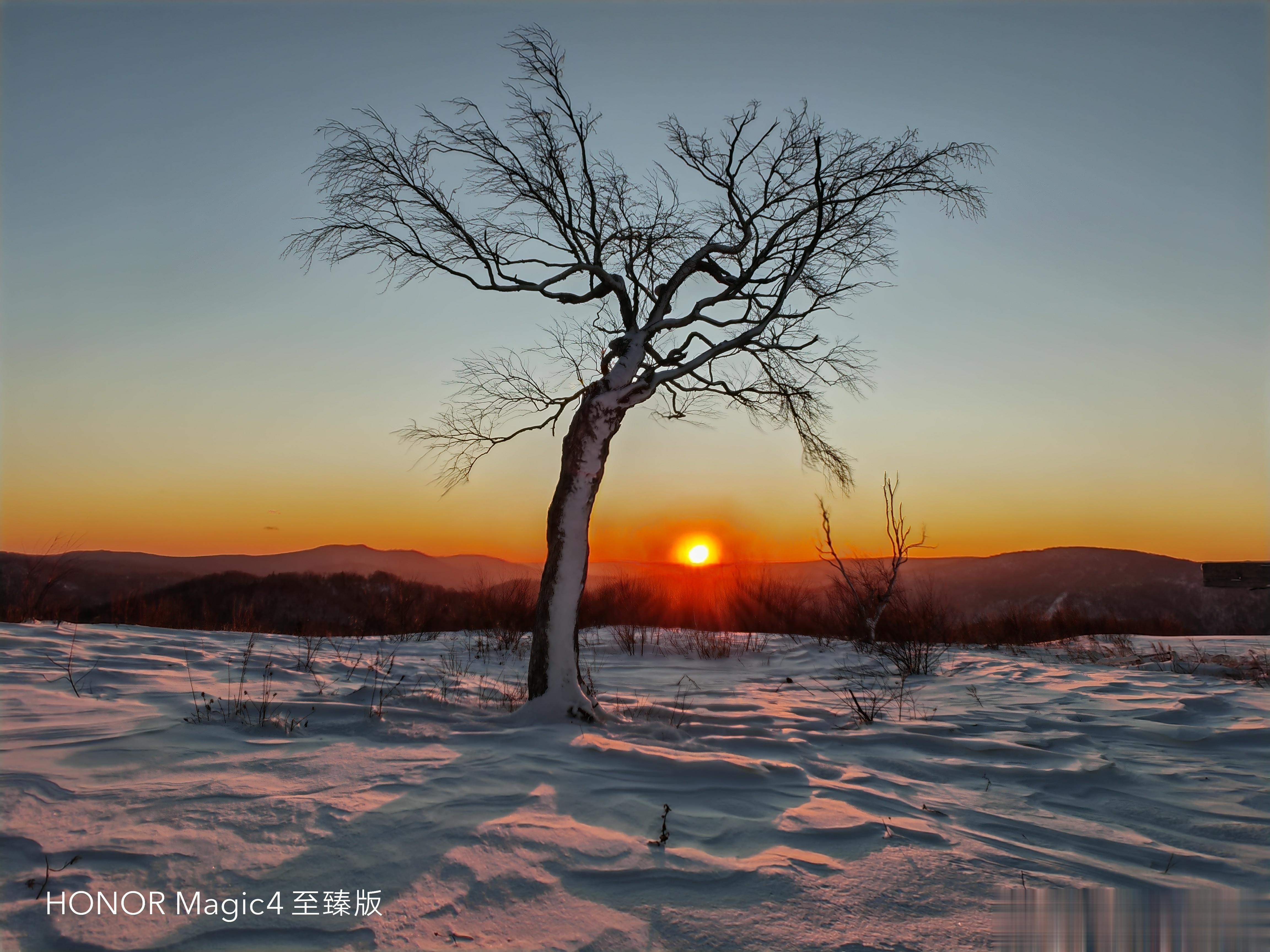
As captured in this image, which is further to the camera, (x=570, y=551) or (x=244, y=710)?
(x=570, y=551)

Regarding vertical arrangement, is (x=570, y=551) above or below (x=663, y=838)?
above

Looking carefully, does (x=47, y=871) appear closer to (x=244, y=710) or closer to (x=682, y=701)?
(x=244, y=710)

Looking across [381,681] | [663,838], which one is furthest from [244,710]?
[663,838]

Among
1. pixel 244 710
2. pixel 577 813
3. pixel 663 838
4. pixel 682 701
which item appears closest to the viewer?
pixel 663 838

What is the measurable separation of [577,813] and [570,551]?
2823 millimetres

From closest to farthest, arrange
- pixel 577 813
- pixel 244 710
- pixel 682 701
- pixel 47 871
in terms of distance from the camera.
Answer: pixel 47 871
pixel 577 813
pixel 244 710
pixel 682 701

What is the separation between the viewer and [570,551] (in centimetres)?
561

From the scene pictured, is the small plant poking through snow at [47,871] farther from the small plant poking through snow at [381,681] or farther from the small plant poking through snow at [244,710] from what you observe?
the small plant poking through snow at [381,681]

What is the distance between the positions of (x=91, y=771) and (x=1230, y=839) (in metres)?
5.21

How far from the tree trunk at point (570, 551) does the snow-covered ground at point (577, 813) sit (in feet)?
1.67

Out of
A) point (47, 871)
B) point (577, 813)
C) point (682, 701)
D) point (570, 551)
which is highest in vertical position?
point (570, 551)

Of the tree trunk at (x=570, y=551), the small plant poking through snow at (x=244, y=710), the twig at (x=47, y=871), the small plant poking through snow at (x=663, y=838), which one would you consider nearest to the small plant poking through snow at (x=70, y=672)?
the small plant poking through snow at (x=244, y=710)

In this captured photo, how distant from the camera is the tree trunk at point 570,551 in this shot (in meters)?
5.34

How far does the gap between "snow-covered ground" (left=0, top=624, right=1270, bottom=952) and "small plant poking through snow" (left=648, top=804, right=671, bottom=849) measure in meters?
0.03
